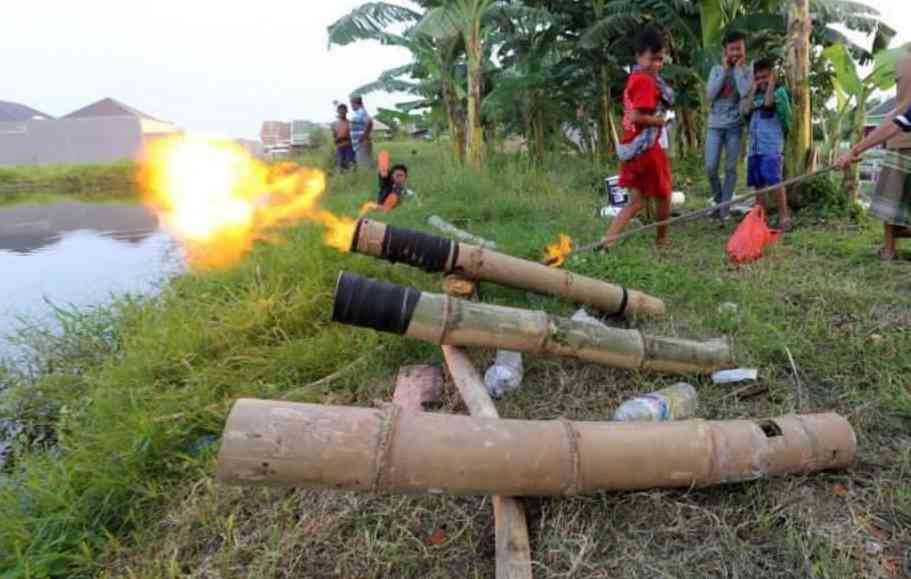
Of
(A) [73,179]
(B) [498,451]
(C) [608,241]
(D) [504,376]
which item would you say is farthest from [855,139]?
(A) [73,179]

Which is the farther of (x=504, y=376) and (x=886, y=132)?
(x=886, y=132)

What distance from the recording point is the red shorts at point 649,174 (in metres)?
4.24

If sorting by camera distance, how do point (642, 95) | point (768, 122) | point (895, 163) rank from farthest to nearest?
point (768, 122)
point (642, 95)
point (895, 163)

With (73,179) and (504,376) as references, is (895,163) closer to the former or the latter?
(504,376)

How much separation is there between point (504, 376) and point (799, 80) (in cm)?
477

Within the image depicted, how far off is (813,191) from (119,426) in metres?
6.10

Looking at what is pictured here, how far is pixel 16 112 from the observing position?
118ft

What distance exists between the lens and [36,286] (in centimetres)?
605

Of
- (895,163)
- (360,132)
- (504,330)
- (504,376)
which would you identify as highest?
(360,132)

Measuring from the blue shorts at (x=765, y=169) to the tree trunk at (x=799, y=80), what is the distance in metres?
0.49

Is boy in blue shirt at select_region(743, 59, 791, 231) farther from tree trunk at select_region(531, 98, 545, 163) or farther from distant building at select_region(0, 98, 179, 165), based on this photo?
distant building at select_region(0, 98, 179, 165)

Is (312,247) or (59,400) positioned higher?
(312,247)

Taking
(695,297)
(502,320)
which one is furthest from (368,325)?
(695,297)

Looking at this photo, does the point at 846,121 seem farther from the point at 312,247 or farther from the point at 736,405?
the point at 312,247
